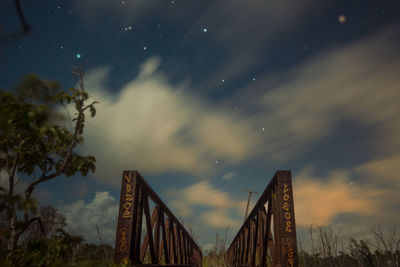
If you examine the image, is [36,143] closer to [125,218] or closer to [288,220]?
[125,218]

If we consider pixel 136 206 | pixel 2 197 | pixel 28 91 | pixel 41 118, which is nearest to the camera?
pixel 2 197

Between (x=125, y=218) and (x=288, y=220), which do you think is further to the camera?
(x=125, y=218)

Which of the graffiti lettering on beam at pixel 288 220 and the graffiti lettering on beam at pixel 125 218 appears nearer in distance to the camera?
the graffiti lettering on beam at pixel 288 220

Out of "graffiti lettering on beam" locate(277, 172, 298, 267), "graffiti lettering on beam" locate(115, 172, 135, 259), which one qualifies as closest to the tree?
"graffiti lettering on beam" locate(115, 172, 135, 259)

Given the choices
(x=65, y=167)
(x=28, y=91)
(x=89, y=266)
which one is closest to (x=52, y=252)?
(x=89, y=266)

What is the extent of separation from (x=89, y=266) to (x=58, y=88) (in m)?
2.66

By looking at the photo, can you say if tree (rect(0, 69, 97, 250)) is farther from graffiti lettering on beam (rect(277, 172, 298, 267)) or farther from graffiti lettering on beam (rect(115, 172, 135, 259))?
graffiti lettering on beam (rect(277, 172, 298, 267))

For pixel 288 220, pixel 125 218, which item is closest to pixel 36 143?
pixel 125 218

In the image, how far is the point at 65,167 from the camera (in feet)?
13.9

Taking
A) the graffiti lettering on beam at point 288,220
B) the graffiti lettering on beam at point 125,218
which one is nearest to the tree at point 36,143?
the graffiti lettering on beam at point 125,218

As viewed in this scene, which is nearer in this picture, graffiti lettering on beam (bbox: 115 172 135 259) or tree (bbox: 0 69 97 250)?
tree (bbox: 0 69 97 250)

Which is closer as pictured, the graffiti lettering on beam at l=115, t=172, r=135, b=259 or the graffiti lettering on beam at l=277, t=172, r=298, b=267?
the graffiti lettering on beam at l=277, t=172, r=298, b=267

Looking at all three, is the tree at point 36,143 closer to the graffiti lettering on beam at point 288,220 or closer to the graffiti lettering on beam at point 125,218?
the graffiti lettering on beam at point 125,218

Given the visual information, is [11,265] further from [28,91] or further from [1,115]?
[28,91]
